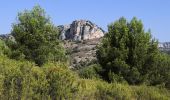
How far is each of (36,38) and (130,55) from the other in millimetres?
8634

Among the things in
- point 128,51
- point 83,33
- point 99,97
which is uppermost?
point 83,33

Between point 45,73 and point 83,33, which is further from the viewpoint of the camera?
point 83,33

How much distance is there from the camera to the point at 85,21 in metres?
172

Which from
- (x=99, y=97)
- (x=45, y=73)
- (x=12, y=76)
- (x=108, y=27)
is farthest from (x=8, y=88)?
(x=108, y=27)

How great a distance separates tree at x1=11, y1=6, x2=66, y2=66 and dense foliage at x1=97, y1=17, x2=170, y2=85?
4195 mm

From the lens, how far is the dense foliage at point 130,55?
39094 mm

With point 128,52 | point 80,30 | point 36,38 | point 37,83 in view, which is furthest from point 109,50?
point 80,30

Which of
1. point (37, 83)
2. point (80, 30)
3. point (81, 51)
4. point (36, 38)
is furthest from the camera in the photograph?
point (80, 30)

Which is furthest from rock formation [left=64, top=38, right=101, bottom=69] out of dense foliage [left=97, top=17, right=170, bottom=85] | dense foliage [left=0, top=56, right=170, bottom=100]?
dense foliage [left=0, top=56, right=170, bottom=100]

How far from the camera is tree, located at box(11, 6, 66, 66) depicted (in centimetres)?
3916

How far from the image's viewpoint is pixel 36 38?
130ft

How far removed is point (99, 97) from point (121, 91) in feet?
3.42

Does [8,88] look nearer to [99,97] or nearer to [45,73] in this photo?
[45,73]

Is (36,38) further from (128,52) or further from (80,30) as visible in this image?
(80,30)
